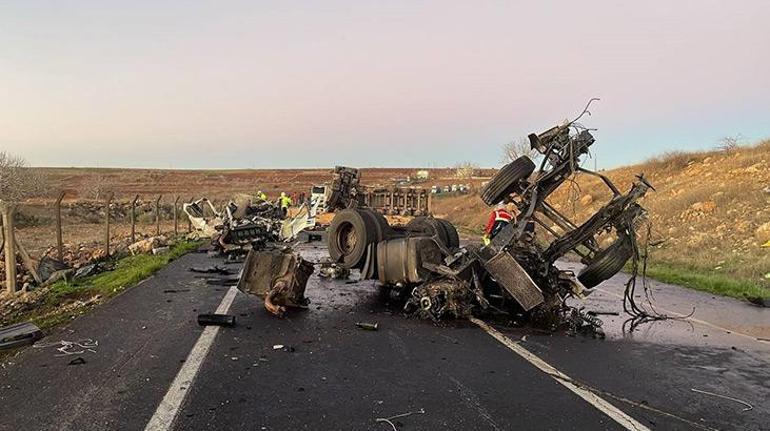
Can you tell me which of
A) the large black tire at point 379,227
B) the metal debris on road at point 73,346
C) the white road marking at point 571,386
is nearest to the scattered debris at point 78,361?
the metal debris on road at point 73,346

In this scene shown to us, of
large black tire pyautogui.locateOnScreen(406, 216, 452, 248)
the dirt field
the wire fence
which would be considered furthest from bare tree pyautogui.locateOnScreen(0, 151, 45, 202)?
large black tire pyautogui.locateOnScreen(406, 216, 452, 248)

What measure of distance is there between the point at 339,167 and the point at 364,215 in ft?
37.5

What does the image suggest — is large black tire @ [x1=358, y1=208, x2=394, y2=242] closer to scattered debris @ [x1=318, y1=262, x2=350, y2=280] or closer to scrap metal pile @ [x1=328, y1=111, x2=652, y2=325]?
scrap metal pile @ [x1=328, y1=111, x2=652, y2=325]

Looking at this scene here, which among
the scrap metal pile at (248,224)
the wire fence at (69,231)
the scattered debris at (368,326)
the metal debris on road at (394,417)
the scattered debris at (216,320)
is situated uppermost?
the scrap metal pile at (248,224)

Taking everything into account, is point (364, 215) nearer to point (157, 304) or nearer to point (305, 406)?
point (157, 304)

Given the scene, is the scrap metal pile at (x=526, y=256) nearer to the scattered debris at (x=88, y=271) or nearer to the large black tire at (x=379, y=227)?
the large black tire at (x=379, y=227)

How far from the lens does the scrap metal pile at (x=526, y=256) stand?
24.5ft

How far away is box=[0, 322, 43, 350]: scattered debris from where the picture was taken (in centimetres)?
579

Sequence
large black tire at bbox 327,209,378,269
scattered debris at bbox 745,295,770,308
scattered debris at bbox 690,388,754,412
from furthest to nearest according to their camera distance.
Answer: scattered debris at bbox 745,295,770,308, large black tire at bbox 327,209,378,269, scattered debris at bbox 690,388,754,412

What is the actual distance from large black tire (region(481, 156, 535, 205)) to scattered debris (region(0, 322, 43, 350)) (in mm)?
6092

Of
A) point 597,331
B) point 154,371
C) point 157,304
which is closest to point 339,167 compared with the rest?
point 157,304

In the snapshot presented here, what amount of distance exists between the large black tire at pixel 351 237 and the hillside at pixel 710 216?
133 inches

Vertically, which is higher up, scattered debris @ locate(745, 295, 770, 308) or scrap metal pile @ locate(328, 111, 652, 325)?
scrap metal pile @ locate(328, 111, 652, 325)

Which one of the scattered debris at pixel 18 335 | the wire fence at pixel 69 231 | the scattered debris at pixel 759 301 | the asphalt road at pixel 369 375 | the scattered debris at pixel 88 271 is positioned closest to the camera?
the asphalt road at pixel 369 375
